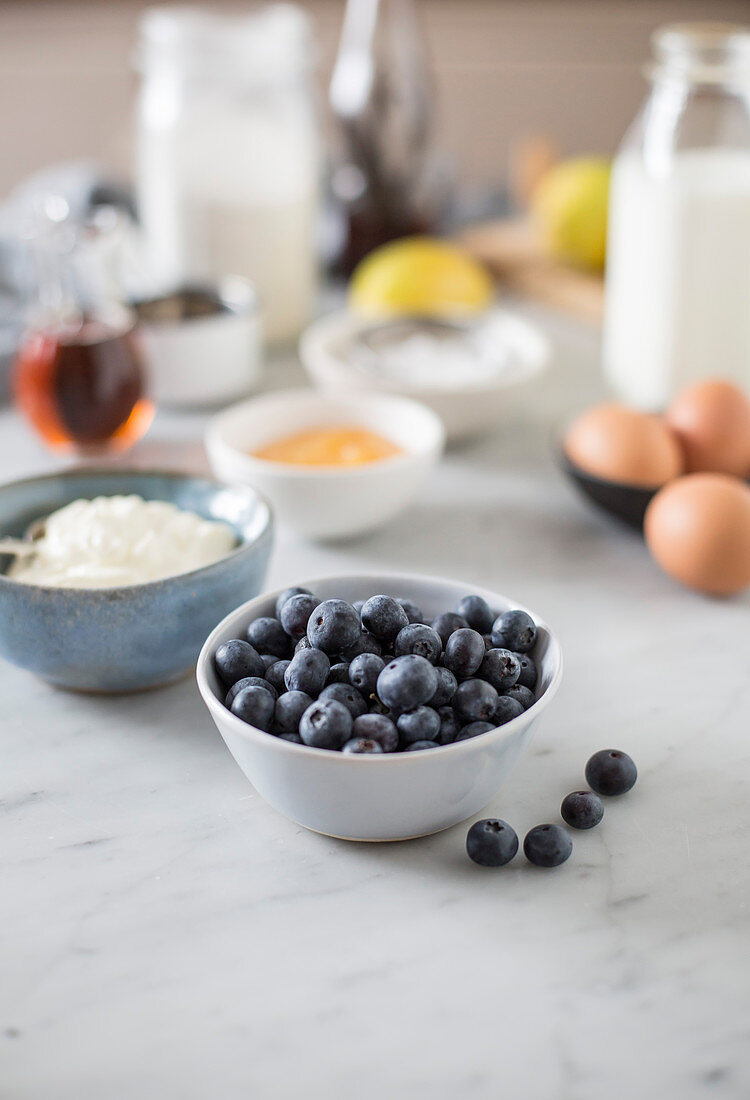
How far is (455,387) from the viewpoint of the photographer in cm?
126

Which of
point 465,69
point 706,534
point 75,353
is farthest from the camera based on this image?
point 465,69

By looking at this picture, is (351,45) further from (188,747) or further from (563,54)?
(563,54)

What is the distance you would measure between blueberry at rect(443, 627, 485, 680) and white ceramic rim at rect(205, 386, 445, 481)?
0.36 metres

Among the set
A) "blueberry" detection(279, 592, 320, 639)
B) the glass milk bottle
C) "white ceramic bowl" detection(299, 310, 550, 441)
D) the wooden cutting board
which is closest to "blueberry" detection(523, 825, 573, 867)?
"blueberry" detection(279, 592, 320, 639)

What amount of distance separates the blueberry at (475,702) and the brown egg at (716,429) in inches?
20.5

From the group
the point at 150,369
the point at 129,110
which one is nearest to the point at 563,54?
the point at 129,110

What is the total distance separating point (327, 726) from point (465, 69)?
3497 mm

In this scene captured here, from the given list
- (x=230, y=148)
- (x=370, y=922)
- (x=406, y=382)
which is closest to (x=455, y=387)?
(x=406, y=382)

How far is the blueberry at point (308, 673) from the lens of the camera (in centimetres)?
68

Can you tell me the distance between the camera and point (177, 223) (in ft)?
5.18

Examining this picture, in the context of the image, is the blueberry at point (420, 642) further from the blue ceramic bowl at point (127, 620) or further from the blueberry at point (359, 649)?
the blue ceramic bowl at point (127, 620)

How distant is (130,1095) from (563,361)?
130cm

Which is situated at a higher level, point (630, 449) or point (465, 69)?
point (465, 69)

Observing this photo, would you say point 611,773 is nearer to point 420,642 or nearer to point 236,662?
point 420,642
